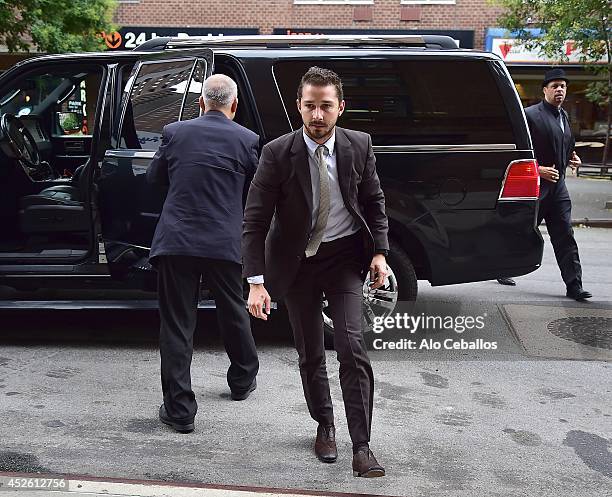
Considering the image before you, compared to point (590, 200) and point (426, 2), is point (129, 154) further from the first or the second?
point (426, 2)

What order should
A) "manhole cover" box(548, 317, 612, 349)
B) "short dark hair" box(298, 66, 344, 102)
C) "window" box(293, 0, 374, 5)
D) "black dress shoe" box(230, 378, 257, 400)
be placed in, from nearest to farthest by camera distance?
"short dark hair" box(298, 66, 344, 102) → "black dress shoe" box(230, 378, 257, 400) → "manhole cover" box(548, 317, 612, 349) → "window" box(293, 0, 374, 5)

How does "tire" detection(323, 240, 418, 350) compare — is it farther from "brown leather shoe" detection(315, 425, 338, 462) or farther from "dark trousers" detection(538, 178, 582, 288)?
"dark trousers" detection(538, 178, 582, 288)

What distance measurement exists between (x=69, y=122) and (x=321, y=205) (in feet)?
13.1

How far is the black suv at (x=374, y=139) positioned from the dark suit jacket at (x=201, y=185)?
103cm

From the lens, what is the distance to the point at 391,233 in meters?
5.79

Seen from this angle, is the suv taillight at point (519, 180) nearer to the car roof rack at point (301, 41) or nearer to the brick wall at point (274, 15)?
the car roof rack at point (301, 41)

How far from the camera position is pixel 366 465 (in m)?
3.68

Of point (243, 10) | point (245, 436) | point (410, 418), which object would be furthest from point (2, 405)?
point (243, 10)

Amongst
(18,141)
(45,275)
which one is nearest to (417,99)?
(45,275)

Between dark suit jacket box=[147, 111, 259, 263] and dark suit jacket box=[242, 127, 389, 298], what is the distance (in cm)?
57

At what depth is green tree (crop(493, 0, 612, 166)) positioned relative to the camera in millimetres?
14953

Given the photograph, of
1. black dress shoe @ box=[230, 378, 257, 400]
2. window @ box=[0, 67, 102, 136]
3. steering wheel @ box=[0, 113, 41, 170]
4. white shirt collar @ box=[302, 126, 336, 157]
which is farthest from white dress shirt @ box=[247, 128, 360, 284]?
steering wheel @ box=[0, 113, 41, 170]

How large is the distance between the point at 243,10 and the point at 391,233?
1827 centimetres

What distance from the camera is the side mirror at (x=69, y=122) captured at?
7031 mm
